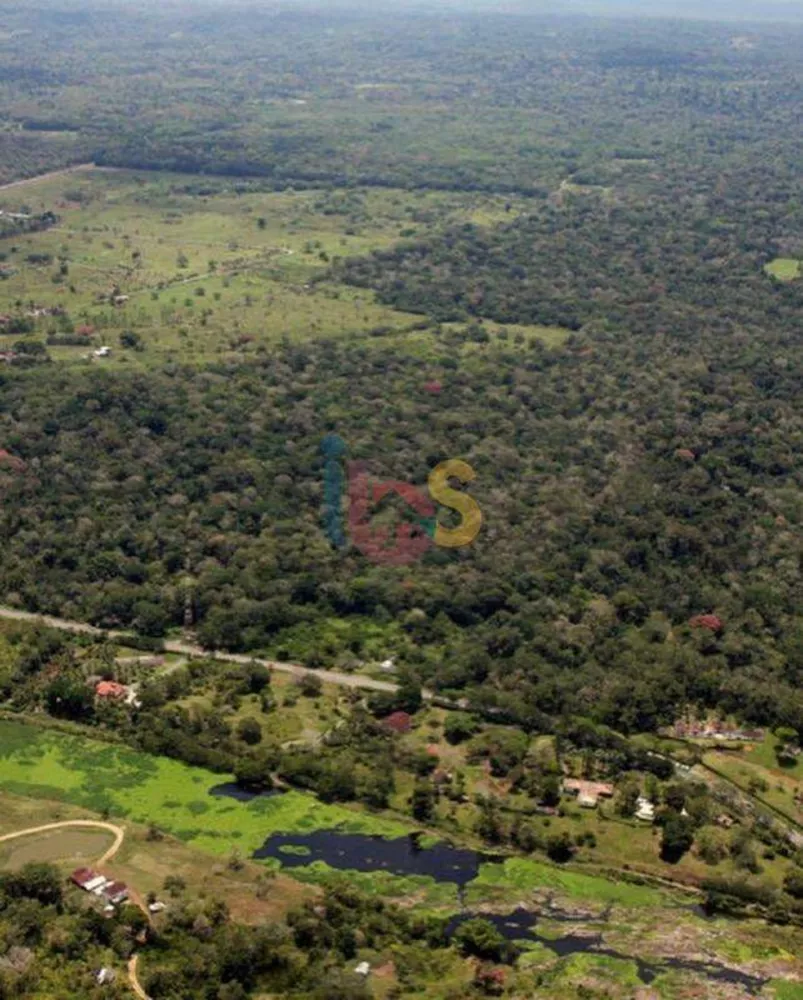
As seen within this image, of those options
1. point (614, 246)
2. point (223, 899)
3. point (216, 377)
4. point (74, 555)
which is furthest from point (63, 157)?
point (223, 899)

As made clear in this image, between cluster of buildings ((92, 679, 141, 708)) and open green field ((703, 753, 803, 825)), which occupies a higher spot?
cluster of buildings ((92, 679, 141, 708))

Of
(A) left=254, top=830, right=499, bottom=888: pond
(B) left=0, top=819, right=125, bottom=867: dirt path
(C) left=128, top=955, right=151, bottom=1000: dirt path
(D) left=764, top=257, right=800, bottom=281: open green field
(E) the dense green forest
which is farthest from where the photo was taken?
(D) left=764, top=257, right=800, bottom=281: open green field

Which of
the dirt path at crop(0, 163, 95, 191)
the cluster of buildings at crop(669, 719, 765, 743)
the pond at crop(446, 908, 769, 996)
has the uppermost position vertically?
the dirt path at crop(0, 163, 95, 191)

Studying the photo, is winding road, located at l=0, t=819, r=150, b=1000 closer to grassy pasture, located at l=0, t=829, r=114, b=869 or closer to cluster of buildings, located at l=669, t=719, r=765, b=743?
grassy pasture, located at l=0, t=829, r=114, b=869

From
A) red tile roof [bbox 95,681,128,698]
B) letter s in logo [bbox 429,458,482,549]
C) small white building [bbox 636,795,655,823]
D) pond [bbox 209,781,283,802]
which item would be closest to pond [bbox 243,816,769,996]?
pond [bbox 209,781,283,802]

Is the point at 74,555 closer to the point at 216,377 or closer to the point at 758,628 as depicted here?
the point at 216,377
